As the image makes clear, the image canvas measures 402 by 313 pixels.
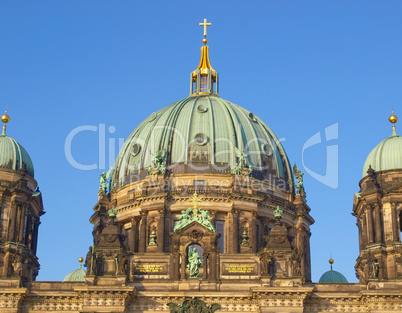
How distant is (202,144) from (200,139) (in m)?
0.63

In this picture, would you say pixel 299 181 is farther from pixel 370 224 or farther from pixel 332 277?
pixel 370 224

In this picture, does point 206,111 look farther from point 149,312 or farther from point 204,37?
point 149,312

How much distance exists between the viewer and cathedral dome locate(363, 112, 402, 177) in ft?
205

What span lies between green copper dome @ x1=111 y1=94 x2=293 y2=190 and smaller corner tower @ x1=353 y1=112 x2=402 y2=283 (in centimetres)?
1059

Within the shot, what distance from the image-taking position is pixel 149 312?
56625 millimetres

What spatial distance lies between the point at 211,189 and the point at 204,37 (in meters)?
19.3

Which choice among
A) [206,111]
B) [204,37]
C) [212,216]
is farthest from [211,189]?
[204,37]

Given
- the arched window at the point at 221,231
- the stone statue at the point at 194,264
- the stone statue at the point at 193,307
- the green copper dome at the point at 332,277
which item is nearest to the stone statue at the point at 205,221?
the stone statue at the point at 194,264

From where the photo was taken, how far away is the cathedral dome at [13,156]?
206 feet

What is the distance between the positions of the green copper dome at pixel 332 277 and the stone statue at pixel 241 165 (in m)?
11.0

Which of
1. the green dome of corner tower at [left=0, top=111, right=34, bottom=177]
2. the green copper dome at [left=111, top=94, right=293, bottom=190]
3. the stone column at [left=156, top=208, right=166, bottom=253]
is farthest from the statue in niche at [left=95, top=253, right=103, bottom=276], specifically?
the green copper dome at [left=111, top=94, right=293, bottom=190]

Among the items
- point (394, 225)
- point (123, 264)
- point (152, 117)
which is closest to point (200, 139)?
point (152, 117)

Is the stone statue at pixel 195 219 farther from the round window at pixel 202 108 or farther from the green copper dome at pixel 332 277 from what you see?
the green copper dome at pixel 332 277

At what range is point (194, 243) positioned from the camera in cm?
5888
